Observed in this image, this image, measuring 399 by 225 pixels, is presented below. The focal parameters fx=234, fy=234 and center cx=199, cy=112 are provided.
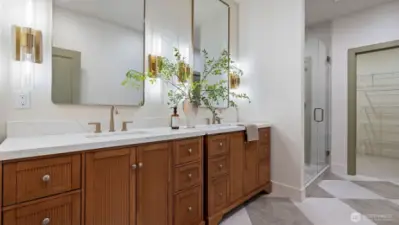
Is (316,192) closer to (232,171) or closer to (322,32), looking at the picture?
(232,171)

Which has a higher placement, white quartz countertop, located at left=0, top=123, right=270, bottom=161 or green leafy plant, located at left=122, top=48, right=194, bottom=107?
green leafy plant, located at left=122, top=48, right=194, bottom=107

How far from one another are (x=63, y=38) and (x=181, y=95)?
1208 mm

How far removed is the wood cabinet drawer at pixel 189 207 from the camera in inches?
68.7

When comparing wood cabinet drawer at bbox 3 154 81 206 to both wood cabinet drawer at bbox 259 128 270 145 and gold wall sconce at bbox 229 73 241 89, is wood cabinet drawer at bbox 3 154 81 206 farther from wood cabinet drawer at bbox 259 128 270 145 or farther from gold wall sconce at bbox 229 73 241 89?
gold wall sconce at bbox 229 73 241 89

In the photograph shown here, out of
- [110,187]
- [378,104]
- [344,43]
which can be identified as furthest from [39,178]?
[378,104]

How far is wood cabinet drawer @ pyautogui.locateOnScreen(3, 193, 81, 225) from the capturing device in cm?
100

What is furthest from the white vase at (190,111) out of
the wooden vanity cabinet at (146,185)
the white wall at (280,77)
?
the white wall at (280,77)

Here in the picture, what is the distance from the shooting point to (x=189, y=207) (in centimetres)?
184

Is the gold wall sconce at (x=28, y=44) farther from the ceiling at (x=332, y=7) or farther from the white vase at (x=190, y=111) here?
the ceiling at (x=332, y=7)

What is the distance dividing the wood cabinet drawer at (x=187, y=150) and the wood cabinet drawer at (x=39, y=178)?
0.71m

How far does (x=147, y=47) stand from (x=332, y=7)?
121 inches

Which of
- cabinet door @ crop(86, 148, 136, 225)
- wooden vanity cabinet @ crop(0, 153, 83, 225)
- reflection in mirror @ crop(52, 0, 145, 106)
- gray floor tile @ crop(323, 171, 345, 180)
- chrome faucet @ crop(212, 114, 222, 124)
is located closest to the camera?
wooden vanity cabinet @ crop(0, 153, 83, 225)

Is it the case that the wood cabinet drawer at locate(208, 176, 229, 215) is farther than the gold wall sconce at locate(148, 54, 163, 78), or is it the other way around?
the gold wall sconce at locate(148, 54, 163, 78)

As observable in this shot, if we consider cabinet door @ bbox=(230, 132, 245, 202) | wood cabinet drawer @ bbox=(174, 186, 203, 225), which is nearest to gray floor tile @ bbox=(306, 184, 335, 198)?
cabinet door @ bbox=(230, 132, 245, 202)
